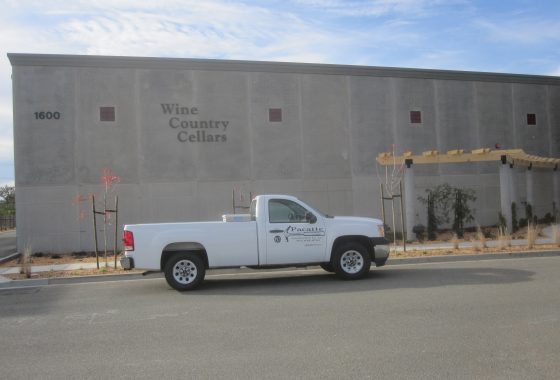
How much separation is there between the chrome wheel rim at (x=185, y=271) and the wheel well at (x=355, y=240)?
3.01 m

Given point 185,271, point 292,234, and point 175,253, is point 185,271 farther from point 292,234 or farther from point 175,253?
point 292,234

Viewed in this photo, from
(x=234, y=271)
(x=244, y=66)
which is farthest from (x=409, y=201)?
(x=234, y=271)

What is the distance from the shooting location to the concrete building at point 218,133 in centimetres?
2038

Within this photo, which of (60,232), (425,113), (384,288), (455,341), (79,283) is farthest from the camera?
(425,113)

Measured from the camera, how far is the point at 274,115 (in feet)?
74.0

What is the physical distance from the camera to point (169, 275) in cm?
1079


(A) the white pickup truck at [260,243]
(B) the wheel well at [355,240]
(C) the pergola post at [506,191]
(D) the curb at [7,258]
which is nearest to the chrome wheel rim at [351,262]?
(A) the white pickup truck at [260,243]

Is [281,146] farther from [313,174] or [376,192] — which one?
[376,192]

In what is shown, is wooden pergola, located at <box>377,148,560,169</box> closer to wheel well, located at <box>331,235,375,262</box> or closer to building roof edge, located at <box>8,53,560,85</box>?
building roof edge, located at <box>8,53,560,85</box>

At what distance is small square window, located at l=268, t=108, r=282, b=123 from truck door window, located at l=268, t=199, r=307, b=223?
11382mm

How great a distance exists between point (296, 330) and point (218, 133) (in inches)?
613

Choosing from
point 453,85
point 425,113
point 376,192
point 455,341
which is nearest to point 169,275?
point 455,341

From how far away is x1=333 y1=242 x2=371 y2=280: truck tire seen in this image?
11.5 metres

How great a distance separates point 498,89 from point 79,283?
21454 millimetres
